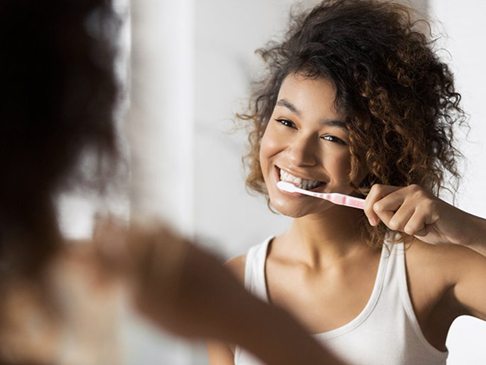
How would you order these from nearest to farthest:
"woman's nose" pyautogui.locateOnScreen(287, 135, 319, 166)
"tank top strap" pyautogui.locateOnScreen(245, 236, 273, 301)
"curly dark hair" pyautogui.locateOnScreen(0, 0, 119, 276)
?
"curly dark hair" pyautogui.locateOnScreen(0, 0, 119, 276)
"woman's nose" pyautogui.locateOnScreen(287, 135, 319, 166)
"tank top strap" pyautogui.locateOnScreen(245, 236, 273, 301)

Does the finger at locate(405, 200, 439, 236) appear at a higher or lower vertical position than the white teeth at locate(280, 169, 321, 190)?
higher

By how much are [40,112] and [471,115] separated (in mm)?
1489

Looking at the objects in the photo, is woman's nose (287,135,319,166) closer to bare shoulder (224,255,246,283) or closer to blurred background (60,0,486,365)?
bare shoulder (224,255,246,283)

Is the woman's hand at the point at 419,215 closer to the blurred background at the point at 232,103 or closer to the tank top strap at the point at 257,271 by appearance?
the tank top strap at the point at 257,271

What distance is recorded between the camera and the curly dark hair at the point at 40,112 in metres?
0.31

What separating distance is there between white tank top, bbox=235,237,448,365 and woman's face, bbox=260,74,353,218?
0.14m

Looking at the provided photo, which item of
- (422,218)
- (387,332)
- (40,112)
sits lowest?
(387,332)

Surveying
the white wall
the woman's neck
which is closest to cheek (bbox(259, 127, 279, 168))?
the woman's neck

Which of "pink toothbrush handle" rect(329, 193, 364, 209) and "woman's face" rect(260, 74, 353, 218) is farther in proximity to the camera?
"woman's face" rect(260, 74, 353, 218)

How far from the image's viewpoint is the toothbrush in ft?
3.27

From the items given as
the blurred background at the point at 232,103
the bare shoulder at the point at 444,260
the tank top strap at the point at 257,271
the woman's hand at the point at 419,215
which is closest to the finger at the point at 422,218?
the woman's hand at the point at 419,215

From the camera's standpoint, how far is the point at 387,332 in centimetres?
114

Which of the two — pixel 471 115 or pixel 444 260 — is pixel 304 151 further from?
pixel 471 115

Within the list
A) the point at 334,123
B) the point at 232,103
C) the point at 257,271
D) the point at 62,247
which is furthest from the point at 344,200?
the point at 232,103
